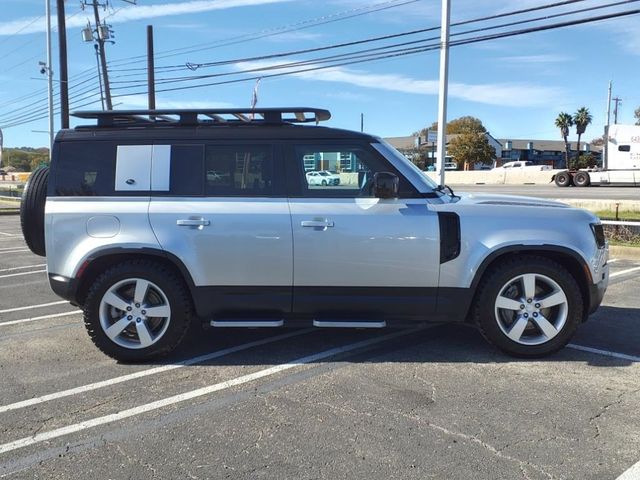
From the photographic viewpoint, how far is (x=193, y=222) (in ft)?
14.8

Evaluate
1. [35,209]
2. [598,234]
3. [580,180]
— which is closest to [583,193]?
[580,180]

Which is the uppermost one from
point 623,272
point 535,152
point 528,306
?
point 535,152

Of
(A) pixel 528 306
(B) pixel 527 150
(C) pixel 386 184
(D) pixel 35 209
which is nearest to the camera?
(C) pixel 386 184

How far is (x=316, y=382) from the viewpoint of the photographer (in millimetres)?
4223

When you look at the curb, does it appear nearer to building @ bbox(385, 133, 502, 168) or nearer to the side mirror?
the side mirror

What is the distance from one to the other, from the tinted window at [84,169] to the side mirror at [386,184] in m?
2.21

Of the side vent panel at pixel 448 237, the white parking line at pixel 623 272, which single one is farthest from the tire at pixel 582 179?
the side vent panel at pixel 448 237

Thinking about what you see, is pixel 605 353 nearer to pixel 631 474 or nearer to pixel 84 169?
pixel 631 474

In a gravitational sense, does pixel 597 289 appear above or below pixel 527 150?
below

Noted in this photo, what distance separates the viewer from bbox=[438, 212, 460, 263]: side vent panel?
14.8 feet

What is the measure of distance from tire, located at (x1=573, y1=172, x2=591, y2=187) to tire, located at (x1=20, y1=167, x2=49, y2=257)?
32203mm

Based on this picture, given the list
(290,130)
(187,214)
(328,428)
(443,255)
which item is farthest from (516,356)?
(187,214)

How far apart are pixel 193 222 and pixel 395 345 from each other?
2.15 metres

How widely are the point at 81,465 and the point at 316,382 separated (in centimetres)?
175
